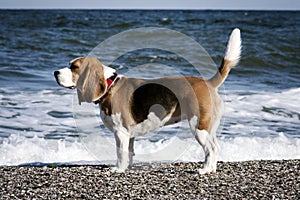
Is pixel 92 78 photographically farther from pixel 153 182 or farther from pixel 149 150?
pixel 149 150

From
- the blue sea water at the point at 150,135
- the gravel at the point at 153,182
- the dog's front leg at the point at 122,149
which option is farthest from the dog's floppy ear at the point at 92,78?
the blue sea water at the point at 150,135

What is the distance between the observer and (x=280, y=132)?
888cm

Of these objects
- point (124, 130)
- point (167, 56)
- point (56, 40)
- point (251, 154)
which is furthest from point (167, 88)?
point (56, 40)

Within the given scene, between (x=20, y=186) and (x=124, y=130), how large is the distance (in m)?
1.26

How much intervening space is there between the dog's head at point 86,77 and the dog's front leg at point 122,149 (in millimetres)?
495

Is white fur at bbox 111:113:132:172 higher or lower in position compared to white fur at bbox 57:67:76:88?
lower

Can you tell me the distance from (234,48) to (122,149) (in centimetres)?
169

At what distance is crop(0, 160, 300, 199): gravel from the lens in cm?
502

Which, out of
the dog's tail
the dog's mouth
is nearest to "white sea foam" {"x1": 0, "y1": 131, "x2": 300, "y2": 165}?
the dog's mouth

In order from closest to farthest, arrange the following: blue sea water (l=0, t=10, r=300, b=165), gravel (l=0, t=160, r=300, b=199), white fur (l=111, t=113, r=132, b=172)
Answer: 1. gravel (l=0, t=160, r=300, b=199)
2. white fur (l=111, t=113, r=132, b=172)
3. blue sea water (l=0, t=10, r=300, b=165)

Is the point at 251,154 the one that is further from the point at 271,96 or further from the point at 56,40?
the point at 56,40

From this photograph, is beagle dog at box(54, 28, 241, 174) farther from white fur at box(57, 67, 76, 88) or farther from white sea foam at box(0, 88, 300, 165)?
white sea foam at box(0, 88, 300, 165)

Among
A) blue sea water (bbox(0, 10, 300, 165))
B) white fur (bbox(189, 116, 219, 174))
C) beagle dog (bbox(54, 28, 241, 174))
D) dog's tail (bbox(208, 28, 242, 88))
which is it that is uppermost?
dog's tail (bbox(208, 28, 242, 88))

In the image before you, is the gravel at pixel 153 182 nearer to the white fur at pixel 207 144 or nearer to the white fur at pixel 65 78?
the white fur at pixel 207 144
